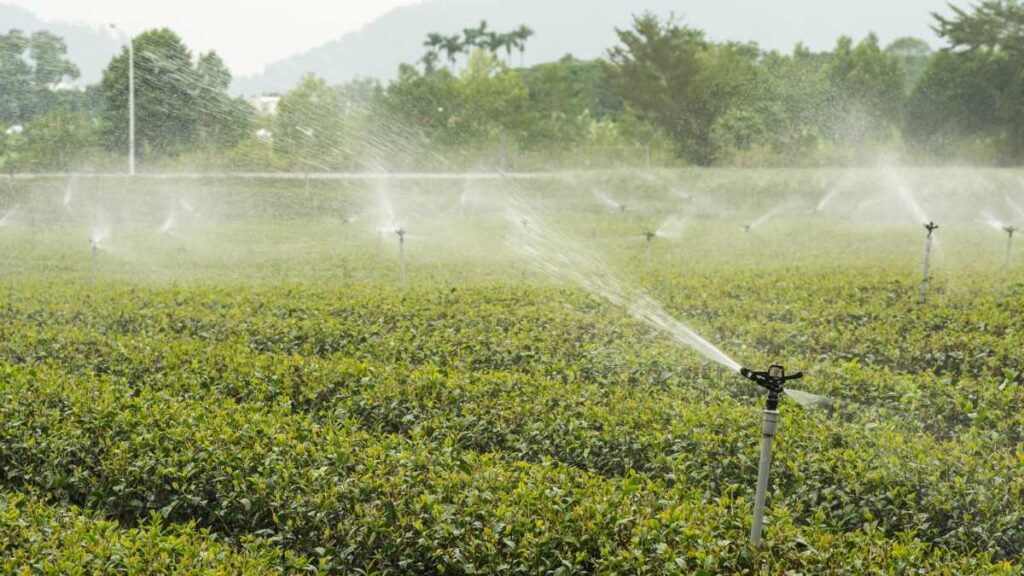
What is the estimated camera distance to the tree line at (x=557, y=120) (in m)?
42.1

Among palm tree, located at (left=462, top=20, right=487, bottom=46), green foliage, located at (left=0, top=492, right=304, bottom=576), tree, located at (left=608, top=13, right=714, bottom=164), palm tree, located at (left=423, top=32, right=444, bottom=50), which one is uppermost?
palm tree, located at (left=462, top=20, right=487, bottom=46)

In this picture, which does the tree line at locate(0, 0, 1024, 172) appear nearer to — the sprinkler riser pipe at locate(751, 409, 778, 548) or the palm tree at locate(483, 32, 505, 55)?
the palm tree at locate(483, 32, 505, 55)

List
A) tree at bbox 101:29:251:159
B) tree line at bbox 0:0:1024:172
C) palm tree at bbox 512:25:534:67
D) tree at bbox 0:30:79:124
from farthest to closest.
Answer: palm tree at bbox 512:25:534:67 → tree at bbox 0:30:79:124 → tree line at bbox 0:0:1024:172 → tree at bbox 101:29:251:159

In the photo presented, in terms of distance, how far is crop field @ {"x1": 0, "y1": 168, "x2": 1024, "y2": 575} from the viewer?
187 inches

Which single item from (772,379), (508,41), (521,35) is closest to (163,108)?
(508,41)

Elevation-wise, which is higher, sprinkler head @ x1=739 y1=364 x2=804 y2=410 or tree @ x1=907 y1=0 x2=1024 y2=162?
tree @ x1=907 y1=0 x2=1024 y2=162

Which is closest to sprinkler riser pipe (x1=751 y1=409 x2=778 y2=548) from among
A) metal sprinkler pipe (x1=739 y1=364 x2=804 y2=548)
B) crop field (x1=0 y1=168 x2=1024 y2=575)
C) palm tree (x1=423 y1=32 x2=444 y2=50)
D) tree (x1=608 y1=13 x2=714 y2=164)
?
metal sprinkler pipe (x1=739 y1=364 x2=804 y2=548)

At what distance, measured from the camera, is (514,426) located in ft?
21.6

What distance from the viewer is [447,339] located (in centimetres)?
925

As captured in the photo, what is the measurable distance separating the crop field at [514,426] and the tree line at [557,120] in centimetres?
2967

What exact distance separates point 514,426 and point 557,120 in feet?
151

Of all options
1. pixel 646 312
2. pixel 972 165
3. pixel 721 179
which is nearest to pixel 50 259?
pixel 646 312

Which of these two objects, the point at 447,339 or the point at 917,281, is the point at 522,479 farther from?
the point at 917,281

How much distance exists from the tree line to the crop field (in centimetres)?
2967
